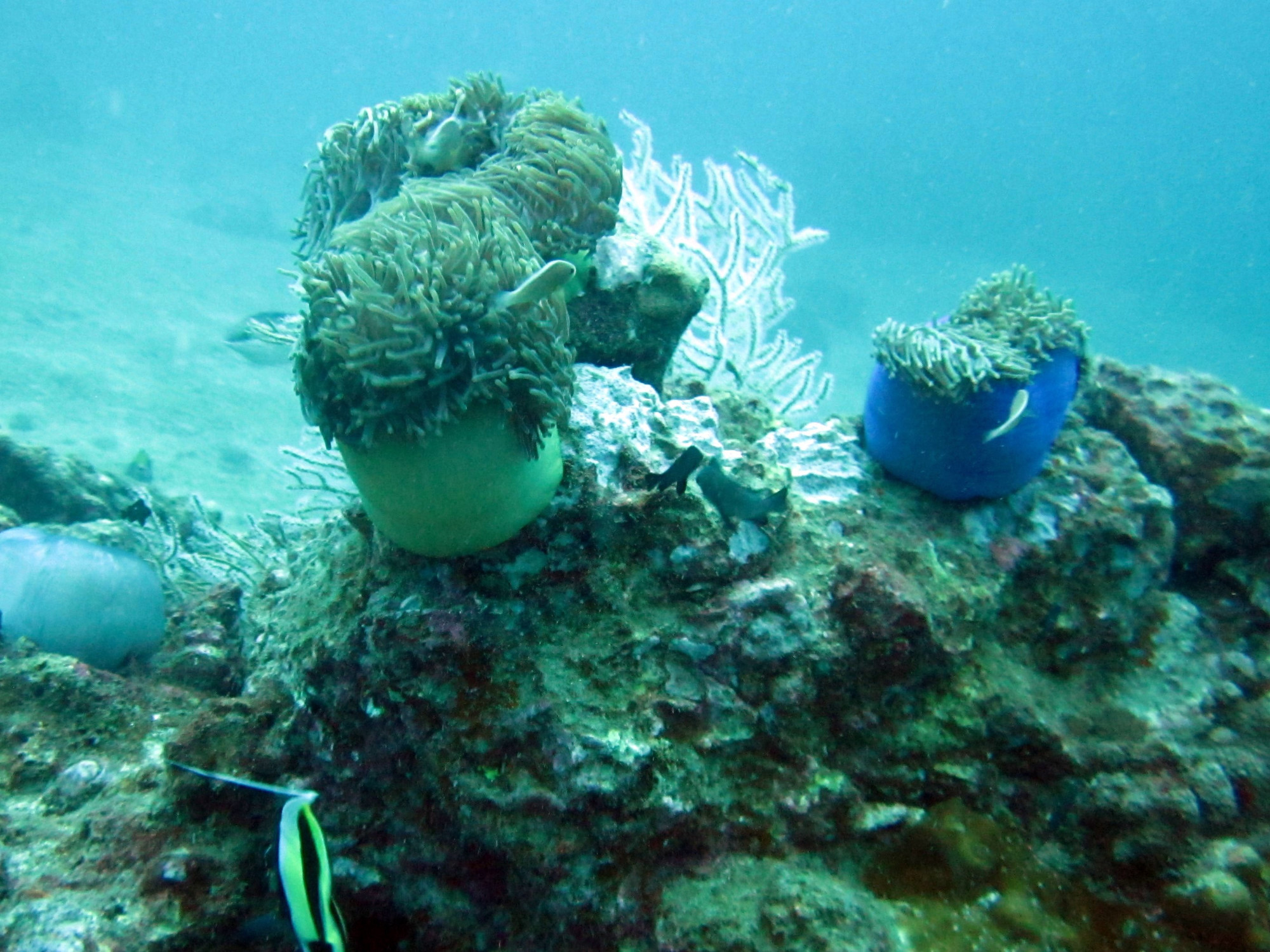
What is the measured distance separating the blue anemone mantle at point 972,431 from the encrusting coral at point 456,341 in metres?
1.43

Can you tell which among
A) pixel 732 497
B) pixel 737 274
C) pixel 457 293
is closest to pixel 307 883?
pixel 457 293

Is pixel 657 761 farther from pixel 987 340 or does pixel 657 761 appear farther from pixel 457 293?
pixel 987 340

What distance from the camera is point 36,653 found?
257cm

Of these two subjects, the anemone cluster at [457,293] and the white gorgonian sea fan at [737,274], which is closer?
the anemone cluster at [457,293]

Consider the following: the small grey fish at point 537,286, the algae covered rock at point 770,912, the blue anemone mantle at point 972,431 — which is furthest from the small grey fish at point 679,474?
the algae covered rock at point 770,912

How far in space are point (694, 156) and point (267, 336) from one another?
55091 mm

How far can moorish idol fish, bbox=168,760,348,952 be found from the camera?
140cm

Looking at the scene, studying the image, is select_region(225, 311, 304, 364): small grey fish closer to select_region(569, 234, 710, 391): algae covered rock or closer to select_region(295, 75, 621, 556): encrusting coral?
select_region(295, 75, 621, 556): encrusting coral

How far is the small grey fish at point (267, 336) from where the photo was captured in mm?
3160

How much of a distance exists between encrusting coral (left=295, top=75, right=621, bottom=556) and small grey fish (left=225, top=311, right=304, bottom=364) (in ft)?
0.81

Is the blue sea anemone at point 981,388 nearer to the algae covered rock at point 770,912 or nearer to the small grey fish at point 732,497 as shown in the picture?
the small grey fish at point 732,497

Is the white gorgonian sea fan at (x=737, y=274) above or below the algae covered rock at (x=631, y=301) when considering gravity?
above

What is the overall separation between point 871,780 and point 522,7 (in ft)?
321

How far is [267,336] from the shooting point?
3.34 m
